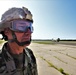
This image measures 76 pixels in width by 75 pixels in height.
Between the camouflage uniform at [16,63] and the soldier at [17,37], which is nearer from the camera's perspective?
the camouflage uniform at [16,63]

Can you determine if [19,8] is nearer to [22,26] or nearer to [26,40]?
[22,26]

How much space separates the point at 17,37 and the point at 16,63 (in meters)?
0.34

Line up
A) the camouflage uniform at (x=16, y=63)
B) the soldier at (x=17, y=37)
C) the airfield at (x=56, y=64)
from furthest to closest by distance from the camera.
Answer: the airfield at (x=56, y=64)
the soldier at (x=17, y=37)
the camouflage uniform at (x=16, y=63)

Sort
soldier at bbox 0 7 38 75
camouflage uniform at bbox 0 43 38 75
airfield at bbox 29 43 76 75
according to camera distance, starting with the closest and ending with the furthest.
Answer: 1. camouflage uniform at bbox 0 43 38 75
2. soldier at bbox 0 7 38 75
3. airfield at bbox 29 43 76 75

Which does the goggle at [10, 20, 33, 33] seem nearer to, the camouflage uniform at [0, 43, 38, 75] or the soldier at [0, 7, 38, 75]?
the soldier at [0, 7, 38, 75]

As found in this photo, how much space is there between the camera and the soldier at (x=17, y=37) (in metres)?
2.56

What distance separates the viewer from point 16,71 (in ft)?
8.13

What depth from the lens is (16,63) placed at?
8.42ft

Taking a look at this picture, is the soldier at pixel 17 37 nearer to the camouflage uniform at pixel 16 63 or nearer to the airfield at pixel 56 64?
the camouflage uniform at pixel 16 63

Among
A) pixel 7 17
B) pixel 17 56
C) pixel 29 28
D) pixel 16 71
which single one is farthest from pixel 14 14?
pixel 16 71

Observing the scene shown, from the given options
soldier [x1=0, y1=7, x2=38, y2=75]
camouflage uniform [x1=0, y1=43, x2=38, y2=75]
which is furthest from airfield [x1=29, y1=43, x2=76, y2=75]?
soldier [x1=0, y1=7, x2=38, y2=75]

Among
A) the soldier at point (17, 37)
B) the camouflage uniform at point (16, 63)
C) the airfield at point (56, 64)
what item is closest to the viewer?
the camouflage uniform at point (16, 63)

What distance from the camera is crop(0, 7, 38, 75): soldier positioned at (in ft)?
8.39

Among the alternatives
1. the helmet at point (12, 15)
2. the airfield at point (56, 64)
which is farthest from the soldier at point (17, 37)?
the airfield at point (56, 64)
